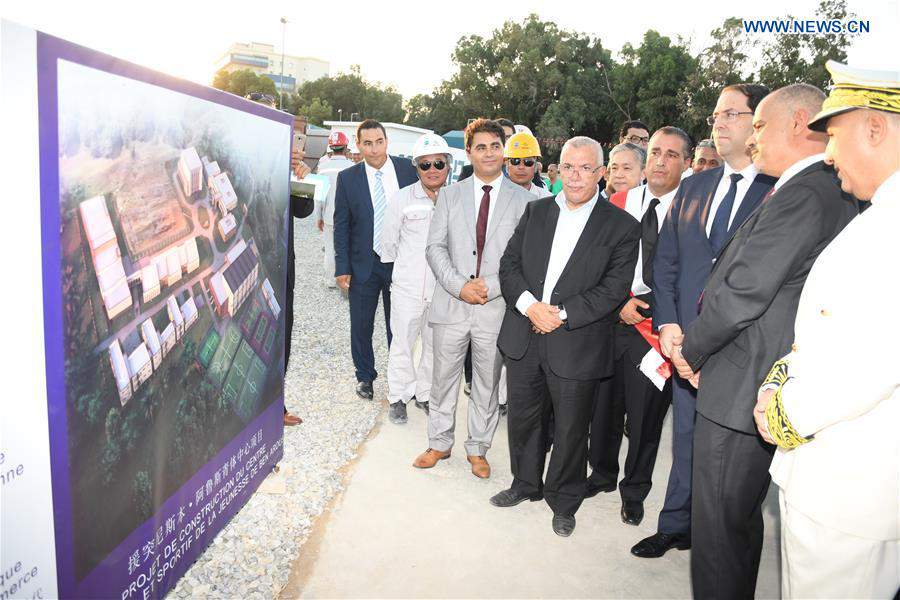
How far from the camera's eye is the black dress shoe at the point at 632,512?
3.52 metres

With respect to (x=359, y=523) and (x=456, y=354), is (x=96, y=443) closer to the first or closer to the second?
(x=359, y=523)

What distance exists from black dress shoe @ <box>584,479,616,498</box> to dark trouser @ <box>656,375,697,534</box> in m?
0.62

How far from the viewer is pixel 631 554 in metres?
3.20

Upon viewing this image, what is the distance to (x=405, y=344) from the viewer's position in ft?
15.9

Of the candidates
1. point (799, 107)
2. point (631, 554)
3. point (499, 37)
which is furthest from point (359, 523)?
point (499, 37)

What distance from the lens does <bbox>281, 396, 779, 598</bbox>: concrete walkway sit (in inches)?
112

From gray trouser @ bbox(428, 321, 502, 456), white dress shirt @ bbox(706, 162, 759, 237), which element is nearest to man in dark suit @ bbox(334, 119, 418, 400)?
gray trouser @ bbox(428, 321, 502, 456)

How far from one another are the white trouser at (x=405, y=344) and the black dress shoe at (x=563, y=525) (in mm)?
1715

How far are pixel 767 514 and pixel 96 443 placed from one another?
12.1 feet

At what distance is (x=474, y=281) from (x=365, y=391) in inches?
76.5

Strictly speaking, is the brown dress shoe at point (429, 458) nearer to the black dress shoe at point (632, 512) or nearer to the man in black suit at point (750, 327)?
the black dress shoe at point (632, 512)

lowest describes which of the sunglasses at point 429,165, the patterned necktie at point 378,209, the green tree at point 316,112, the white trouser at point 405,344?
the white trouser at point 405,344

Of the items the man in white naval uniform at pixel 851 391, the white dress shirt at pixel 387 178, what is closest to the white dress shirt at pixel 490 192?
the white dress shirt at pixel 387 178

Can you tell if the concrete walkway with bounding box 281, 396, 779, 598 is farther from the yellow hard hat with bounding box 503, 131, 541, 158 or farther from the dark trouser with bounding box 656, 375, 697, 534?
the yellow hard hat with bounding box 503, 131, 541, 158
